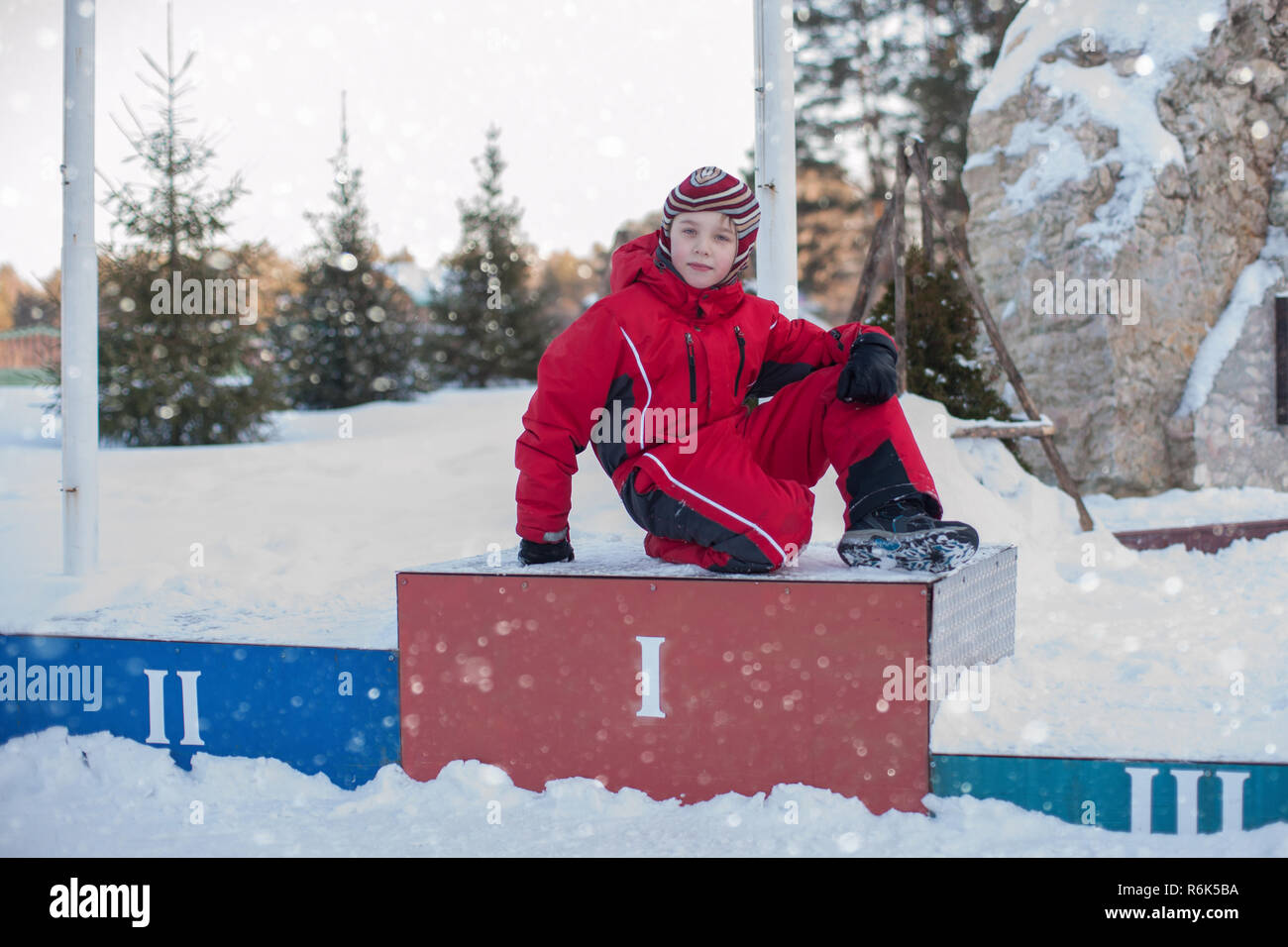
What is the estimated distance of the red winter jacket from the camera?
282 centimetres

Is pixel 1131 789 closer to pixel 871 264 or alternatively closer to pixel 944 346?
pixel 871 264

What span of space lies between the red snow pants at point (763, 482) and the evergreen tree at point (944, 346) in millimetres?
3764

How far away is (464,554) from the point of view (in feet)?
17.0

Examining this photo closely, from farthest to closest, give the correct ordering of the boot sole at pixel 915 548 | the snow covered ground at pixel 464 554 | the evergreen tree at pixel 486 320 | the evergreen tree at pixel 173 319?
the evergreen tree at pixel 486 320 → the evergreen tree at pixel 173 319 → the boot sole at pixel 915 548 → the snow covered ground at pixel 464 554

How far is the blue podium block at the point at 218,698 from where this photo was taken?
2951 millimetres

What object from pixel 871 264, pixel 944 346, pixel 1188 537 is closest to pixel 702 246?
pixel 871 264

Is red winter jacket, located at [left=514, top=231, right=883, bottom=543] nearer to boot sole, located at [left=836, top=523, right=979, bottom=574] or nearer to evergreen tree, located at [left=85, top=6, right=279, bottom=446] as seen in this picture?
boot sole, located at [left=836, top=523, right=979, bottom=574]

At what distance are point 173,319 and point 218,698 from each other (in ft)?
23.9

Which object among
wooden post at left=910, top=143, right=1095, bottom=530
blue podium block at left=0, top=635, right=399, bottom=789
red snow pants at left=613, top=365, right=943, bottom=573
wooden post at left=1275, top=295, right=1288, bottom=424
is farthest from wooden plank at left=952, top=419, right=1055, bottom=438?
blue podium block at left=0, top=635, right=399, bottom=789

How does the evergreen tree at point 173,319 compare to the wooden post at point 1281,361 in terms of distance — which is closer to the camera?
the wooden post at point 1281,361

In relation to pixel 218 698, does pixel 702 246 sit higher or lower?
higher

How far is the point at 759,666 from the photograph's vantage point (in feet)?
8.38

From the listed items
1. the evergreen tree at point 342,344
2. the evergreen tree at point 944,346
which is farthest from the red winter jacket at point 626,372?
the evergreen tree at point 342,344

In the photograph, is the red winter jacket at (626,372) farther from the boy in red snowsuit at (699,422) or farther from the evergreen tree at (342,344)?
the evergreen tree at (342,344)
